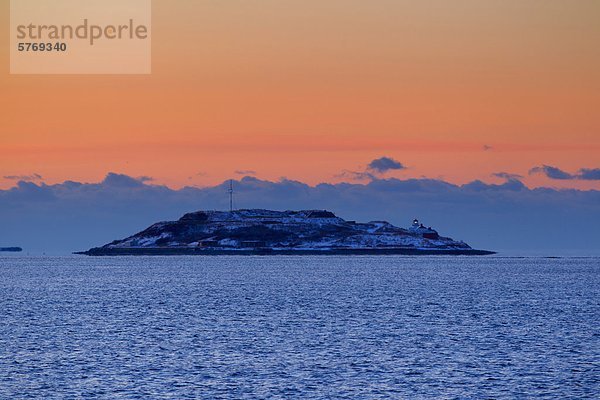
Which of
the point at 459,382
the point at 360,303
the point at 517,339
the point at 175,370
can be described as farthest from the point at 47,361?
the point at 360,303

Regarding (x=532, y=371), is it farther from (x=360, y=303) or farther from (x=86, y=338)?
(x=360, y=303)

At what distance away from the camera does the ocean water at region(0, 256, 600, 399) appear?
57.1m

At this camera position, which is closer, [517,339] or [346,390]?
[346,390]

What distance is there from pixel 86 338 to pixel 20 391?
85.3 feet

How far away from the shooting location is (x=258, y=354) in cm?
7088

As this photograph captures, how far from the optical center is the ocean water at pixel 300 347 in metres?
57.1

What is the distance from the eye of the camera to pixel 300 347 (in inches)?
2950

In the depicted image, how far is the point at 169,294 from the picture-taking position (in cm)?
14600

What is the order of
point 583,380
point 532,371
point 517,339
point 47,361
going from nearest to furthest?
point 583,380 < point 532,371 < point 47,361 < point 517,339

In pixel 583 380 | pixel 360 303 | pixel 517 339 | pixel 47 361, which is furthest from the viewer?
pixel 360 303

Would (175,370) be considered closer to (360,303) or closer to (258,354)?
(258,354)

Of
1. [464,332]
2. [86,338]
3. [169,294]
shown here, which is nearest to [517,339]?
[464,332]

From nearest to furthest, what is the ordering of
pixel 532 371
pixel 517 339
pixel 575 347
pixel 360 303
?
pixel 532 371, pixel 575 347, pixel 517 339, pixel 360 303

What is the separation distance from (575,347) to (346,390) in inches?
1012
